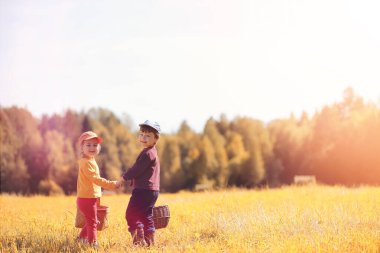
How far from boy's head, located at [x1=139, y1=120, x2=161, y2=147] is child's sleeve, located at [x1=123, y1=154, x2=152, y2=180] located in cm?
29

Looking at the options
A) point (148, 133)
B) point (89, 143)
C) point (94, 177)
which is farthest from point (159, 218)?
point (89, 143)

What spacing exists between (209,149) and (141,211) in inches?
2053

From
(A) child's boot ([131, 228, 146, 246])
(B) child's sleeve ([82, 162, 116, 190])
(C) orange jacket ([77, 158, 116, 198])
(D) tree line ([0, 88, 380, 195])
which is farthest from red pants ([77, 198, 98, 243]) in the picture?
(D) tree line ([0, 88, 380, 195])

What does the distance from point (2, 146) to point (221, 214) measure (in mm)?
47760

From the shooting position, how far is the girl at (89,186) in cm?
922

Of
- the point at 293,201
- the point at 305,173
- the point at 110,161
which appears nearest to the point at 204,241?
the point at 293,201

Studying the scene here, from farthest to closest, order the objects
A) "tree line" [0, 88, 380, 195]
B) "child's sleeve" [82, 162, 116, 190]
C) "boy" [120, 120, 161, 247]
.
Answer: "tree line" [0, 88, 380, 195]
"child's sleeve" [82, 162, 116, 190]
"boy" [120, 120, 161, 247]

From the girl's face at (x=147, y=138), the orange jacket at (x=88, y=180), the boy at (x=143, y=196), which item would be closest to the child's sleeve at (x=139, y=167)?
the boy at (x=143, y=196)

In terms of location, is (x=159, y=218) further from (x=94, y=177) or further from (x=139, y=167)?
(x=94, y=177)

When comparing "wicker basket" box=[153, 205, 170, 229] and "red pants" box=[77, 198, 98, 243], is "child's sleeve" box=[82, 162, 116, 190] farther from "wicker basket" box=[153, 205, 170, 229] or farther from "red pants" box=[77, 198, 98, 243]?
"wicker basket" box=[153, 205, 170, 229]

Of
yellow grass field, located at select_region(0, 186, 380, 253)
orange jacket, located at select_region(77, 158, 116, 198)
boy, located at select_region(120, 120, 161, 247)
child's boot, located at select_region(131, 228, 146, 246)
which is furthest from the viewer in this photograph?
orange jacket, located at select_region(77, 158, 116, 198)

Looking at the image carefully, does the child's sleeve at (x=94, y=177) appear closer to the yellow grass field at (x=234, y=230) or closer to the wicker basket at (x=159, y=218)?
the wicker basket at (x=159, y=218)

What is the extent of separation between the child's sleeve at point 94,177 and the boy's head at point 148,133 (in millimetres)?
895

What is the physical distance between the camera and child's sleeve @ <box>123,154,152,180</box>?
9.07 metres
